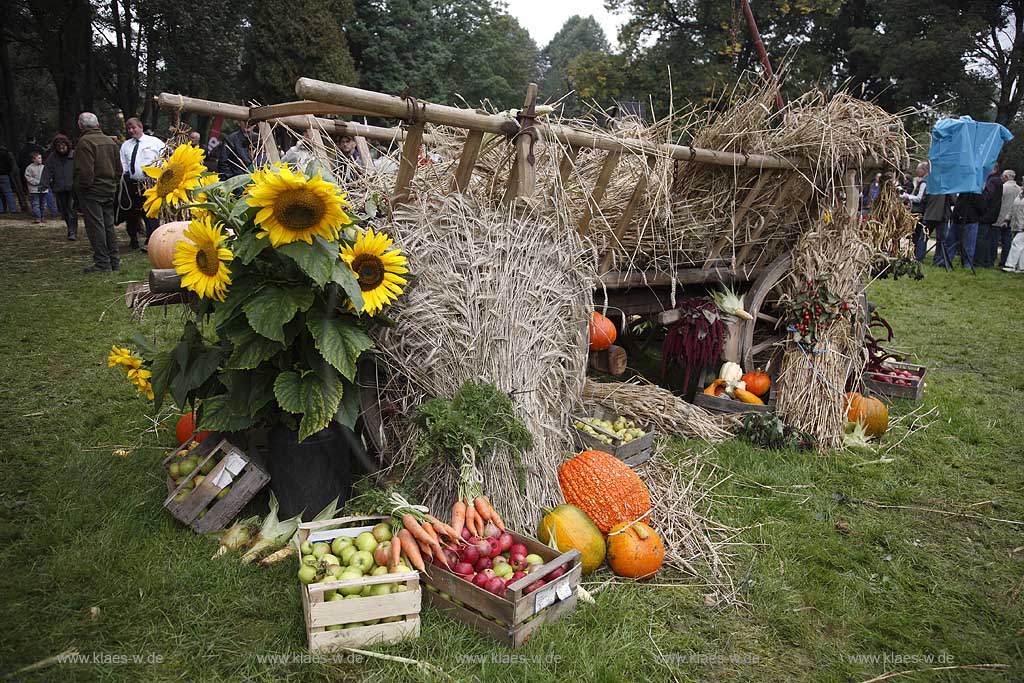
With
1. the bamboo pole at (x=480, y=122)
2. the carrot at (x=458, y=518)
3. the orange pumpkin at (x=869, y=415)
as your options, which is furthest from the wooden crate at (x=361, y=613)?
the orange pumpkin at (x=869, y=415)

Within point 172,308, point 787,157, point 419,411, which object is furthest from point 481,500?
point 172,308

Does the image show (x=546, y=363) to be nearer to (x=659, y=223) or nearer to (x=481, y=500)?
(x=481, y=500)

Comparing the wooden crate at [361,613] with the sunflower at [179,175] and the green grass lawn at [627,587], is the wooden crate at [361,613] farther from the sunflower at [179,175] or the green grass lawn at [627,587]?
the sunflower at [179,175]

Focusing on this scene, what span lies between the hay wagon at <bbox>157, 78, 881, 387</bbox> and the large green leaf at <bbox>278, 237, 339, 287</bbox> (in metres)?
0.62

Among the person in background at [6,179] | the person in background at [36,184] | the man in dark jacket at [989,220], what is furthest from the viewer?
the person in background at [6,179]

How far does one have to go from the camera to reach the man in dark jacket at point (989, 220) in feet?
40.9

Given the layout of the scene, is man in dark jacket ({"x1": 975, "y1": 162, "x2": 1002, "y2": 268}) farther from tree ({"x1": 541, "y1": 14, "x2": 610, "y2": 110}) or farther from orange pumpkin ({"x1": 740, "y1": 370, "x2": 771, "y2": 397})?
tree ({"x1": 541, "y1": 14, "x2": 610, "y2": 110})

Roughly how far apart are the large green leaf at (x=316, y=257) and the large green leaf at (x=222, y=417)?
2.50 feet

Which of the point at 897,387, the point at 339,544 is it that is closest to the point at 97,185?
the point at 339,544

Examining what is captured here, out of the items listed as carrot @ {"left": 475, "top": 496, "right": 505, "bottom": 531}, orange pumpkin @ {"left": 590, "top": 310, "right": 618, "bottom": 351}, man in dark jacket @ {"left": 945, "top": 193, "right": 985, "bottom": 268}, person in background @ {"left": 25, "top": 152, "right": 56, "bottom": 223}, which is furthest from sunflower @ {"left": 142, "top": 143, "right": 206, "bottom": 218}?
person in background @ {"left": 25, "top": 152, "right": 56, "bottom": 223}

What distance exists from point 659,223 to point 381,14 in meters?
25.6

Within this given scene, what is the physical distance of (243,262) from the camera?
2557mm

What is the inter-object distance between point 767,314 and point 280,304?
4.06 m

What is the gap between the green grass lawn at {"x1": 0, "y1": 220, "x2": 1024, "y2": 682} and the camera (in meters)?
2.34
